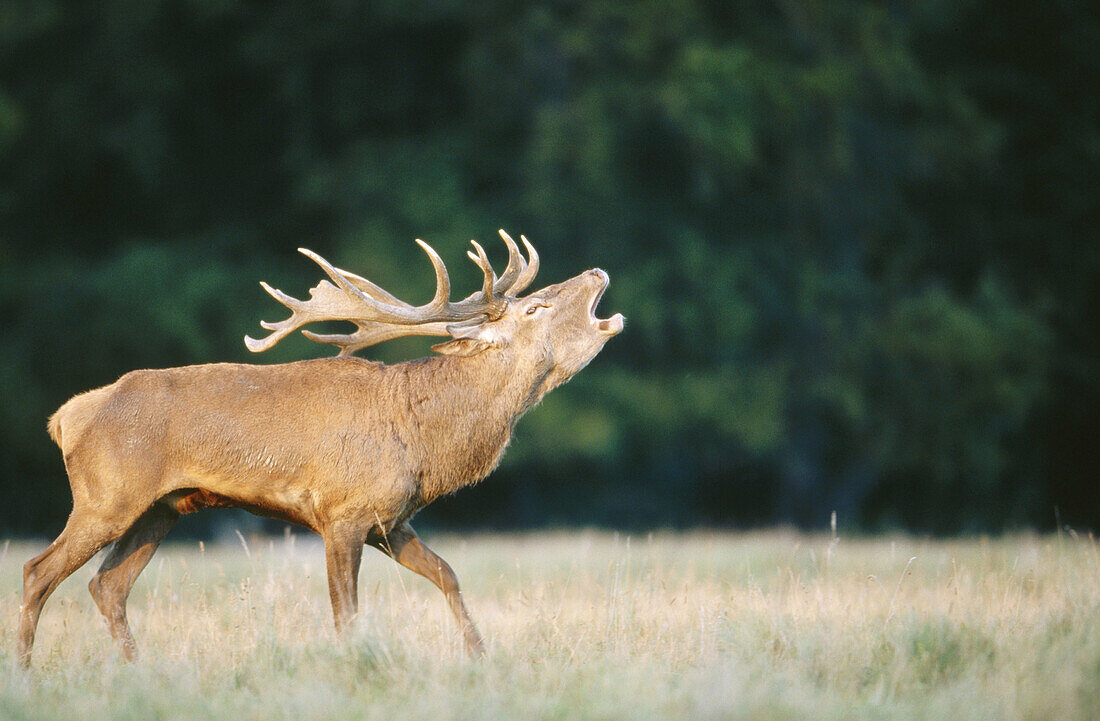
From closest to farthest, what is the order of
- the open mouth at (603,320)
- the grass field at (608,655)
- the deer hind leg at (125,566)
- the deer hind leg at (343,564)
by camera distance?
the grass field at (608,655)
the deer hind leg at (343,564)
the deer hind leg at (125,566)
the open mouth at (603,320)

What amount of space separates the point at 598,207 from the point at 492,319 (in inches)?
465

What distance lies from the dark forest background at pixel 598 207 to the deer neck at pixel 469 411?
33.7 ft

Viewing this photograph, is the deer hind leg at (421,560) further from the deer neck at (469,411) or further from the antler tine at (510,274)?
the antler tine at (510,274)

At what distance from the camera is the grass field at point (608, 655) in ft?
17.0

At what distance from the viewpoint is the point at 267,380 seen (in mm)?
7043

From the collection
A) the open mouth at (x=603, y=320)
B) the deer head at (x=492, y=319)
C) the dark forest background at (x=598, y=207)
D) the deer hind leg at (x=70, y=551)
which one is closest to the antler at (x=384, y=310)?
the deer head at (x=492, y=319)

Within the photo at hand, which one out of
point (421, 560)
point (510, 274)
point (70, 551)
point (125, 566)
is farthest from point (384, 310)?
point (70, 551)

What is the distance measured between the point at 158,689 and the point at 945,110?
59.9 feet

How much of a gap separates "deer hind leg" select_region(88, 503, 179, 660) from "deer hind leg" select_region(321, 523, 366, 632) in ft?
3.63

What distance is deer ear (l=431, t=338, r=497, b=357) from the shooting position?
7473 mm

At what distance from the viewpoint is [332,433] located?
271 inches

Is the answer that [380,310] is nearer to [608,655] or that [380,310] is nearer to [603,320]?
[603,320]

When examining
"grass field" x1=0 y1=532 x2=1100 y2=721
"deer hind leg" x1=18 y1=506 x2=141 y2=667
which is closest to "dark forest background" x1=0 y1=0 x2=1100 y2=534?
"grass field" x1=0 y1=532 x2=1100 y2=721

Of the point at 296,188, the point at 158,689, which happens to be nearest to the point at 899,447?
→ the point at 296,188
